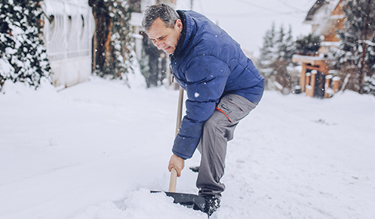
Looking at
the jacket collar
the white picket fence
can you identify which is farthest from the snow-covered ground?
the white picket fence

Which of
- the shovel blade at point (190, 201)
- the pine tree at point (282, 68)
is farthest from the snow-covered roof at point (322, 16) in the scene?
the shovel blade at point (190, 201)

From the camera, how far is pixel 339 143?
4.25 m

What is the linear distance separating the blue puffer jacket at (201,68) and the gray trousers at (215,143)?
6 cm

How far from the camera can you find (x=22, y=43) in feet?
14.8

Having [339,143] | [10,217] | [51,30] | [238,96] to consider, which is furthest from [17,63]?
[339,143]

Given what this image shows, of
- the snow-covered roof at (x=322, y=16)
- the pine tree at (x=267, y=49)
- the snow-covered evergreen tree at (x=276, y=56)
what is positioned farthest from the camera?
the pine tree at (x=267, y=49)

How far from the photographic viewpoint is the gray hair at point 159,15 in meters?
1.81

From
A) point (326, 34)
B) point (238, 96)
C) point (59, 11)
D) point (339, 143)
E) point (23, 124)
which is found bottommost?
point (339, 143)

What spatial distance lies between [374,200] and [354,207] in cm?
27

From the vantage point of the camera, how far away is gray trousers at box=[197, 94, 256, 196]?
197 cm

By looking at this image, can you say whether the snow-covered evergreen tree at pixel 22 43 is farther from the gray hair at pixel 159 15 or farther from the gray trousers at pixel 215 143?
the gray trousers at pixel 215 143

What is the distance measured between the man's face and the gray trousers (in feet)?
1.84

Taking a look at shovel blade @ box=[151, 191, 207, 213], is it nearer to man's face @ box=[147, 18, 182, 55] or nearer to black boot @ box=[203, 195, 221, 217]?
black boot @ box=[203, 195, 221, 217]

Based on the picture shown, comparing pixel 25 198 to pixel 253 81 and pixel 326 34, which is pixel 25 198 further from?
pixel 326 34
